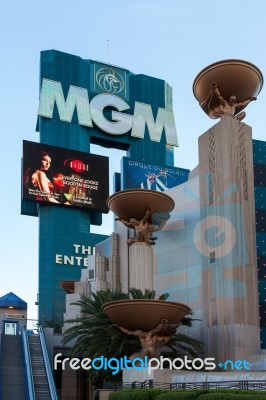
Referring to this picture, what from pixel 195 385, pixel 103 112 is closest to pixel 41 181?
pixel 103 112

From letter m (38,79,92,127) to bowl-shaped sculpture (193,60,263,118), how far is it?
41.1 meters

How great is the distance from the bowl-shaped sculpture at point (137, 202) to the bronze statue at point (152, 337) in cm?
871

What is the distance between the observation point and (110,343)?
125 feet

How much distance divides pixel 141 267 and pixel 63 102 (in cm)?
4473

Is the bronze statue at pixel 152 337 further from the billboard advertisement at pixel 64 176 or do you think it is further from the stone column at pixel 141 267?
the billboard advertisement at pixel 64 176

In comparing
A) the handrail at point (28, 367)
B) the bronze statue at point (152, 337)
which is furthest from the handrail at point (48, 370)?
the bronze statue at point (152, 337)

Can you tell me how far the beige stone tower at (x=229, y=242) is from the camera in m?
39.8

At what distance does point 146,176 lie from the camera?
7969 cm

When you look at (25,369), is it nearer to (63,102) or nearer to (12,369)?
(12,369)

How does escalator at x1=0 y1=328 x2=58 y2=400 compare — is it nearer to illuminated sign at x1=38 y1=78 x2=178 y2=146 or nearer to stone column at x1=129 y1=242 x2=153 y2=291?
stone column at x1=129 y1=242 x2=153 y2=291

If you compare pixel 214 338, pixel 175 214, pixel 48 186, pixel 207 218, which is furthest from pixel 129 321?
pixel 48 186

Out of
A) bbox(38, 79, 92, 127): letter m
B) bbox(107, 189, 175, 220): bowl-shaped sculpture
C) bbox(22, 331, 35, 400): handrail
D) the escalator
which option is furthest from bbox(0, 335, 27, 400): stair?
bbox(38, 79, 92, 127): letter m

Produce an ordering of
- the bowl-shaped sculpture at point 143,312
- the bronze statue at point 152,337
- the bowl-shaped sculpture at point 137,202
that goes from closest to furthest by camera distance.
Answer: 1. the bowl-shaped sculpture at point 143,312
2. the bronze statue at point 152,337
3. the bowl-shaped sculpture at point 137,202

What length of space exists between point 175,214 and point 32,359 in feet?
46.5
